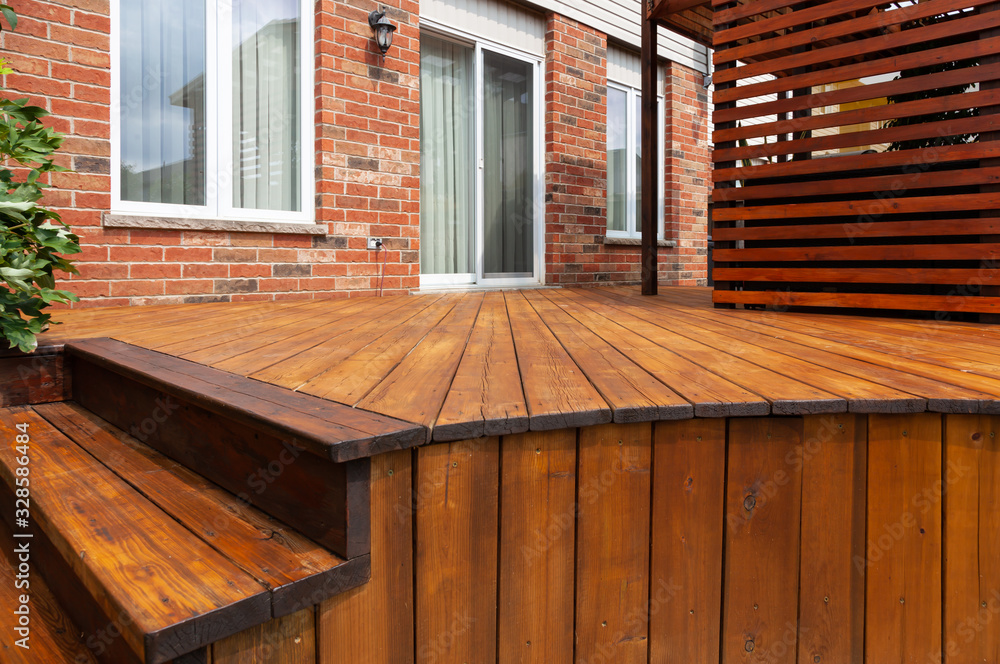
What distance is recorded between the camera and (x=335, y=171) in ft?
12.4

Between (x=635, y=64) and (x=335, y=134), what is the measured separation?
3.61 meters

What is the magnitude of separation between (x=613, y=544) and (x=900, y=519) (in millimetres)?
586

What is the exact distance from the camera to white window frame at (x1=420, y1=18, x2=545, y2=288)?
457 centimetres

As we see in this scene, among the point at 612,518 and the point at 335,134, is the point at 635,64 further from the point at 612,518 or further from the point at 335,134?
the point at 612,518

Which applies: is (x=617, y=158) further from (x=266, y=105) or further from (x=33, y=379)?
(x=33, y=379)

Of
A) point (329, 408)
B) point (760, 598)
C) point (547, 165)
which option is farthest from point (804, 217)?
point (547, 165)

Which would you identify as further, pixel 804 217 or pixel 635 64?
pixel 635 64

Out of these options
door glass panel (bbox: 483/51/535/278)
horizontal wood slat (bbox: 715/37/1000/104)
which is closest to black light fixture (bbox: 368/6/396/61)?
door glass panel (bbox: 483/51/535/278)

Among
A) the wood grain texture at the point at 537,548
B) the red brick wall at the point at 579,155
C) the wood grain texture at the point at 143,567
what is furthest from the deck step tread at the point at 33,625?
the red brick wall at the point at 579,155

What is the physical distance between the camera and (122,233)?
3.00 metres

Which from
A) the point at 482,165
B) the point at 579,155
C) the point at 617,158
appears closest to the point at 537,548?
the point at 482,165

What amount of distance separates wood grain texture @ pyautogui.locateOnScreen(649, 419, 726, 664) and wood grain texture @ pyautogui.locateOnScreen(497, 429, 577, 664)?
172 millimetres

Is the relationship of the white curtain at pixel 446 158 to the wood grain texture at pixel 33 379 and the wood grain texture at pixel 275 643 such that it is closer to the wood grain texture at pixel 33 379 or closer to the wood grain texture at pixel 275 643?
the wood grain texture at pixel 33 379

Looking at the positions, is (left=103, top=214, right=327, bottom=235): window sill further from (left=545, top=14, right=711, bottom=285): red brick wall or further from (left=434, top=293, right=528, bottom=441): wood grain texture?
(left=545, top=14, right=711, bottom=285): red brick wall
